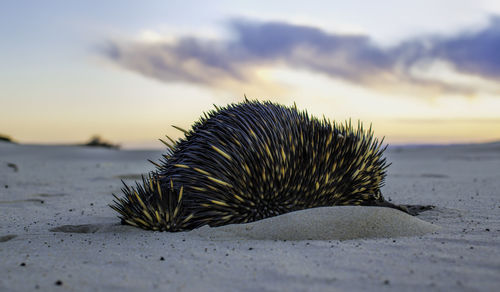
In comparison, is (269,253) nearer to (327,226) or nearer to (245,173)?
(327,226)

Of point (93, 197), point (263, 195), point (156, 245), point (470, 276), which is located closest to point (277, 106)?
point (263, 195)

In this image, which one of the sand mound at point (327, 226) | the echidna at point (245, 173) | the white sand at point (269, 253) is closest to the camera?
the white sand at point (269, 253)

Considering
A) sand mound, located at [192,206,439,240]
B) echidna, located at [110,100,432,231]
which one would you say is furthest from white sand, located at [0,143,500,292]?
echidna, located at [110,100,432,231]

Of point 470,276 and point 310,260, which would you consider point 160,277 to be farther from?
point 470,276

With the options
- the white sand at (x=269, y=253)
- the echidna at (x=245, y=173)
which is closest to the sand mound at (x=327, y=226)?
the white sand at (x=269, y=253)

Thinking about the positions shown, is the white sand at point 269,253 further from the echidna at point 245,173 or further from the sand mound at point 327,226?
the echidna at point 245,173

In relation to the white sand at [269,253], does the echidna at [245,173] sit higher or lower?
higher
